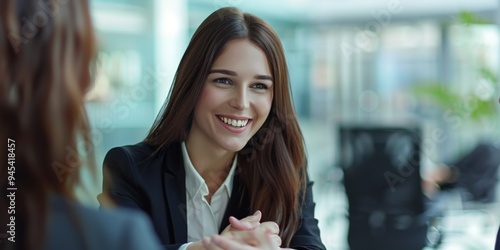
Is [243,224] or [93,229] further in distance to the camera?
[243,224]

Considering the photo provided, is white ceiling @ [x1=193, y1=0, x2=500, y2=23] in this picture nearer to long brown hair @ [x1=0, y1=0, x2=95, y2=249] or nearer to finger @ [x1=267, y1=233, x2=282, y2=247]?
finger @ [x1=267, y1=233, x2=282, y2=247]

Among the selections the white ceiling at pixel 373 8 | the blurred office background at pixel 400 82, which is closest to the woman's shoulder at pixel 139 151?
the blurred office background at pixel 400 82

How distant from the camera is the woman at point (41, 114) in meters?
0.85

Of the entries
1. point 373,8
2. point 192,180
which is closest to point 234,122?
point 192,180

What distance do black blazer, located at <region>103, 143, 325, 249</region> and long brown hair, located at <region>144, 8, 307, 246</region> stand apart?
25mm

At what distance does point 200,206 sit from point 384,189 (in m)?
2.29

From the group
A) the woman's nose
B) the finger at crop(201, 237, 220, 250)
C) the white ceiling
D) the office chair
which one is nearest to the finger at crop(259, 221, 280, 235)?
the finger at crop(201, 237, 220, 250)

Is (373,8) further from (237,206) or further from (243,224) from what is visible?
(243,224)

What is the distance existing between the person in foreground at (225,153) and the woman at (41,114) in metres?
0.23

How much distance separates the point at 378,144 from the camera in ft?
11.0

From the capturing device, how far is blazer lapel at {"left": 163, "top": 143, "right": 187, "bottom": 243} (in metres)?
1.21

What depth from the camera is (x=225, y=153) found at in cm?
126

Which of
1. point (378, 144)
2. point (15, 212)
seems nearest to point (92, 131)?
point (15, 212)

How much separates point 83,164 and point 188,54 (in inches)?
12.6
